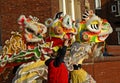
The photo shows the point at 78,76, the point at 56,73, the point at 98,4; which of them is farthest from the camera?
the point at 98,4

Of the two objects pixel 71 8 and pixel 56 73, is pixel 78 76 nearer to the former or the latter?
pixel 56 73

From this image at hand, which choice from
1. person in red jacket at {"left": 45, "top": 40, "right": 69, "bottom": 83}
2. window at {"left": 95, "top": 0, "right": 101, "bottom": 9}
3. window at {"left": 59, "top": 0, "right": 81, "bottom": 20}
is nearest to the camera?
person in red jacket at {"left": 45, "top": 40, "right": 69, "bottom": 83}

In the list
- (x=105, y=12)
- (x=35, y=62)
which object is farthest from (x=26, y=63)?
(x=105, y=12)

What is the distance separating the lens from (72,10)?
58.7ft

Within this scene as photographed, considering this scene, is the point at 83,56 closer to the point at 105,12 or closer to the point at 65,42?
the point at 65,42

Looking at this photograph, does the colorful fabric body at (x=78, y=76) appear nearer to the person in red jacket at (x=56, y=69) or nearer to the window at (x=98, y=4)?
the person in red jacket at (x=56, y=69)

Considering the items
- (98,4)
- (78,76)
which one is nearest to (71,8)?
(78,76)

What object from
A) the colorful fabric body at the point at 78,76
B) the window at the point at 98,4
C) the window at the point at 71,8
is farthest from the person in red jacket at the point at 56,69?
the window at the point at 98,4

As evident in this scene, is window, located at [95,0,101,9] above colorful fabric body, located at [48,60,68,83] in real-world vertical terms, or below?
above

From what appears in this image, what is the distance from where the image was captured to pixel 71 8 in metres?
17.8

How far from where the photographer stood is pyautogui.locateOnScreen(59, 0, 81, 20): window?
16.8 metres

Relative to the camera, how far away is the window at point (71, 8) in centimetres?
1678

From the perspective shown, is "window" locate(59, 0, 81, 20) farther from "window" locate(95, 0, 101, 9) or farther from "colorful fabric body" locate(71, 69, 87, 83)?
"window" locate(95, 0, 101, 9)

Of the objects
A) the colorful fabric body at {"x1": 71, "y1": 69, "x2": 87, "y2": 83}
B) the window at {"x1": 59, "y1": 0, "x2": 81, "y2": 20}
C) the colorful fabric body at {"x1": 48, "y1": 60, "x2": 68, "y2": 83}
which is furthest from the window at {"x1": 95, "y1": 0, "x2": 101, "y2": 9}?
the colorful fabric body at {"x1": 48, "y1": 60, "x2": 68, "y2": 83}
